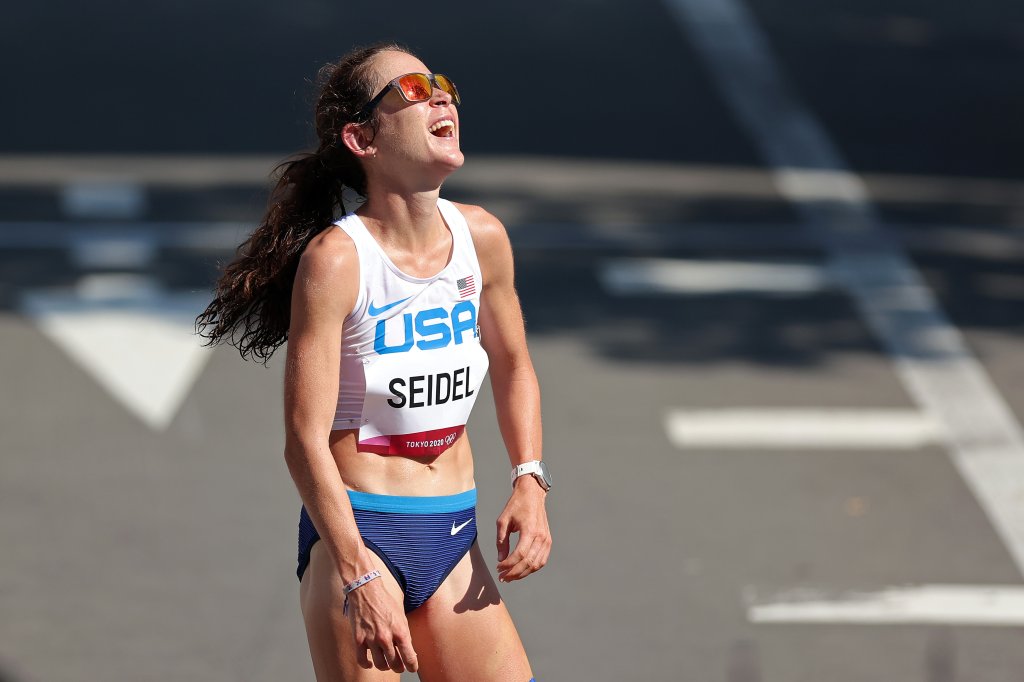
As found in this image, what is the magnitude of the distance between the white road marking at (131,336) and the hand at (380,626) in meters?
4.68

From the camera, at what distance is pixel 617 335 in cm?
912

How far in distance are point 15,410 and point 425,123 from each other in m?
5.17

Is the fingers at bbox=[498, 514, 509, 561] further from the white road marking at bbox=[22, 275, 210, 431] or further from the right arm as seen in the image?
the white road marking at bbox=[22, 275, 210, 431]

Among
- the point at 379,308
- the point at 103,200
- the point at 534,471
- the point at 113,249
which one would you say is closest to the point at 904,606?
the point at 534,471

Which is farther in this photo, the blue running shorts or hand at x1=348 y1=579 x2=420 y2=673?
the blue running shorts

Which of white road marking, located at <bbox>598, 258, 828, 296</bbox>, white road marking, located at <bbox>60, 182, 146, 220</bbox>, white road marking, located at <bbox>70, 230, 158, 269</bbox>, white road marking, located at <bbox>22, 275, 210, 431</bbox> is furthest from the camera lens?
white road marking, located at <bbox>60, 182, 146, 220</bbox>

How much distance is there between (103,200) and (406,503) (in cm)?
830

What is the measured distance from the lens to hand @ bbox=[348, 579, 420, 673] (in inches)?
130

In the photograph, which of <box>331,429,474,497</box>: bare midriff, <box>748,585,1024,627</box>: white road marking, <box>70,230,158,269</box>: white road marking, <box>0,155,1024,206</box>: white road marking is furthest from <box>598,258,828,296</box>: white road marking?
<box>331,429,474,497</box>: bare midriff

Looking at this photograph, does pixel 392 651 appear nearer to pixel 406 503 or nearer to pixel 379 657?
pixel 379 657

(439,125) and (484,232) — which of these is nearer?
(439,125)

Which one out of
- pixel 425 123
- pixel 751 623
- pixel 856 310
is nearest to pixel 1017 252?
pixel 856 310

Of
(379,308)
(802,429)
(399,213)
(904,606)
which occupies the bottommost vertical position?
(904,606)

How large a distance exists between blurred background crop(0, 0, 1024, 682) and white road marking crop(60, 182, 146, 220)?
34 millimetres
